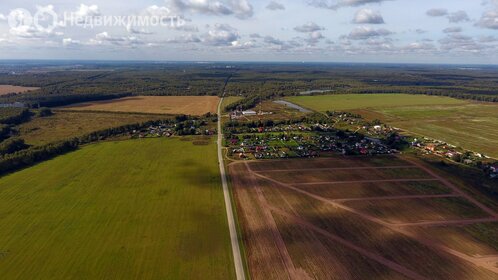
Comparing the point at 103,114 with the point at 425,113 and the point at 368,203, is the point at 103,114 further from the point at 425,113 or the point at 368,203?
the point at 425,113

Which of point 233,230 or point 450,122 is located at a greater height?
point 450,122

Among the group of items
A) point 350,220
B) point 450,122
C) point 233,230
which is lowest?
point 233,230

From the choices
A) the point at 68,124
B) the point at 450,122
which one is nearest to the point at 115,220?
the point at 68,124

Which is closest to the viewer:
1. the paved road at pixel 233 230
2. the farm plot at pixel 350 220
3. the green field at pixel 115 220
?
the paved road at pixel 233 230

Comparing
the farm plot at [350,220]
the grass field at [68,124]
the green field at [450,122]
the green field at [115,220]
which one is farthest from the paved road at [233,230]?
the green field at [450,122]

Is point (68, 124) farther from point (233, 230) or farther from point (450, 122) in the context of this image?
point (450, 122)

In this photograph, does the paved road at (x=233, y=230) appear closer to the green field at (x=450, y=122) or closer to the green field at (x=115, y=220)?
the green field at (x=115, y=220)

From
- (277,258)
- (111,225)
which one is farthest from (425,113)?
(111,225)
